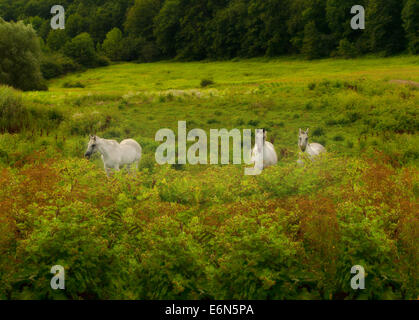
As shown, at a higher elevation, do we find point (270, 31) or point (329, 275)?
point (270, 31)

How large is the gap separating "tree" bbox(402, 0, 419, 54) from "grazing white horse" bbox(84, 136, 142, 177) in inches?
2154

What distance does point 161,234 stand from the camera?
757 cm

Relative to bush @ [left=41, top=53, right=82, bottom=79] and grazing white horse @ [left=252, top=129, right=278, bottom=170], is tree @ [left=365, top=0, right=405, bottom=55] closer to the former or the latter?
bush @ [left=41, top=53, right=82, bottom=79]

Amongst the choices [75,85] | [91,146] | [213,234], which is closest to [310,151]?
[91,146]

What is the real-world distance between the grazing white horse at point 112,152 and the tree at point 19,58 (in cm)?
4241

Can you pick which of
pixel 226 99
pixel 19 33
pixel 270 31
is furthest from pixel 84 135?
pixel 270 31

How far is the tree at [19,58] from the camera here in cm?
5256

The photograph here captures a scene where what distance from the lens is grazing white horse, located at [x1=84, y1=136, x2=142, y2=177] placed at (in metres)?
15.0

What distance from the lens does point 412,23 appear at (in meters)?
59.3

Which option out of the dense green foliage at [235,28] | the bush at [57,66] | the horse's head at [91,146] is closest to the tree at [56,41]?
the dense green foliage at [235,28]

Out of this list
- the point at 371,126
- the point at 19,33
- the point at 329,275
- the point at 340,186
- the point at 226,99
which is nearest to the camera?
the point at 329,275

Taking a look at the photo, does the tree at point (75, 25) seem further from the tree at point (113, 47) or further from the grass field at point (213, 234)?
the grass field at point (213, 234)

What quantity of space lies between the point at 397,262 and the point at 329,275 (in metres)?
1.36
